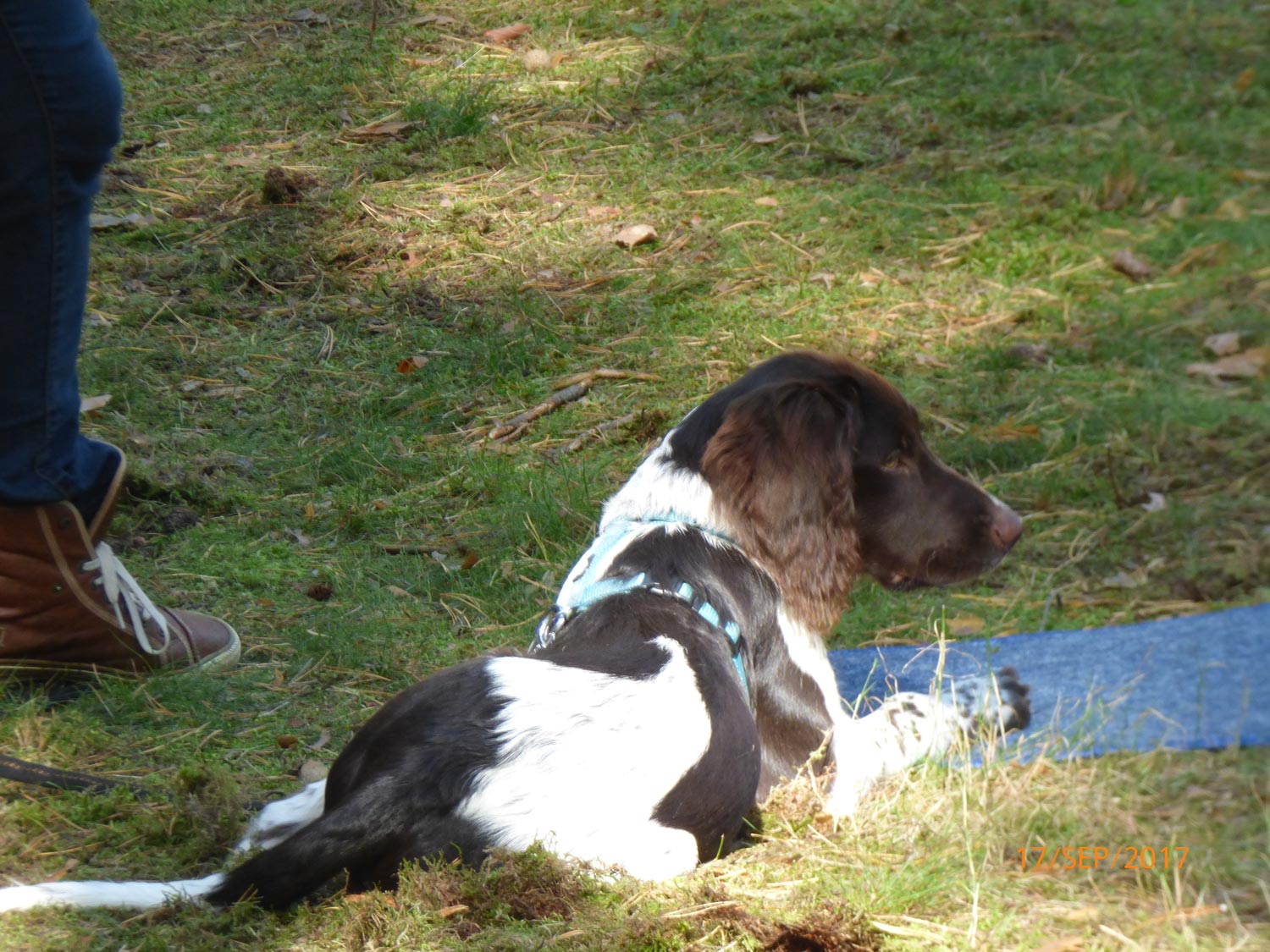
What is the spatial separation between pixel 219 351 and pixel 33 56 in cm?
253

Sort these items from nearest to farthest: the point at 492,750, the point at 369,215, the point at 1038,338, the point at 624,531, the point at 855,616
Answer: the point at 492,750 → the point at 624,531 → the point at 1038,338 → the point at 855,616 → the point at 369,215

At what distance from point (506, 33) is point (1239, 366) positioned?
243 inches

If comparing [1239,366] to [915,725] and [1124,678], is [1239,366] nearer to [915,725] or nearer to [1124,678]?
[1124,678]

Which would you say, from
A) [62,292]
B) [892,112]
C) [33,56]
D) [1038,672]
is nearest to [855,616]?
[1038,672]

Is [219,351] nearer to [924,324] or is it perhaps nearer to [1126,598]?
[924,324]

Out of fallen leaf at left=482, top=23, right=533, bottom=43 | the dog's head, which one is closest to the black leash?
the dog's head

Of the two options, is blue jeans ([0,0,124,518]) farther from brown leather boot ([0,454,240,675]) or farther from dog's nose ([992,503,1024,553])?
dog's nose ([992,503,1024,553])

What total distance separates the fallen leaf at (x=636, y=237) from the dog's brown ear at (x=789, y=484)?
267cm

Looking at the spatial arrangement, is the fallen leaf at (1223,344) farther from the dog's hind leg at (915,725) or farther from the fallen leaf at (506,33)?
the fallen leaf at (506,33)

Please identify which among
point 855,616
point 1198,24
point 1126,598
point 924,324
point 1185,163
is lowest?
point 855,616

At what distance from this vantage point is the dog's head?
289 cm

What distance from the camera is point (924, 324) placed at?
456cm

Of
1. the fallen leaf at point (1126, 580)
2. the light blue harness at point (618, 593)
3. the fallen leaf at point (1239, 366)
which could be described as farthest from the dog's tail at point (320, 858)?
the fallen leaf at point (1239, 366)

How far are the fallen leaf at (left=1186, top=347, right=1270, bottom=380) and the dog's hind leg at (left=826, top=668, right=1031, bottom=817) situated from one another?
1.17m
